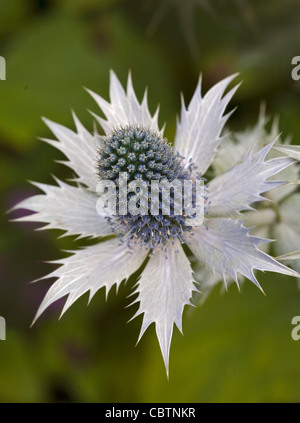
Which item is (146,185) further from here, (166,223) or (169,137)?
(169,137)

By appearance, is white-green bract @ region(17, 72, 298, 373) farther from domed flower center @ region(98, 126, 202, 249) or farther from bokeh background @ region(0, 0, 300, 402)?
bokeh background @ region(0, 0, 300, 402)

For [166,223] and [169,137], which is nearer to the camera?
[166,223]

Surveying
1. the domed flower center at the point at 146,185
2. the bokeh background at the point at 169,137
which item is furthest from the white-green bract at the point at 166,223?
the bokeh background at the point at 169,137

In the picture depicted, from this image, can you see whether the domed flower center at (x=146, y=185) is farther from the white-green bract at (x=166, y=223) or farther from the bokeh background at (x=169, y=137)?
the bokeh background at (x=169, y=137)

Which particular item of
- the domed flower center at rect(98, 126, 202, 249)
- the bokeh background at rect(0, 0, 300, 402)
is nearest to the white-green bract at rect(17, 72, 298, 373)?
the domed flower center at rect(98, 126, 202, 249)

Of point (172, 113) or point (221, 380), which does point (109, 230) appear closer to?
point (221, 380)

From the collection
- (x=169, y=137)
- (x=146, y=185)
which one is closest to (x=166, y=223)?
(x=146, y=185)

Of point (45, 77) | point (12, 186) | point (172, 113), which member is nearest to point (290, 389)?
point (172, 113)
